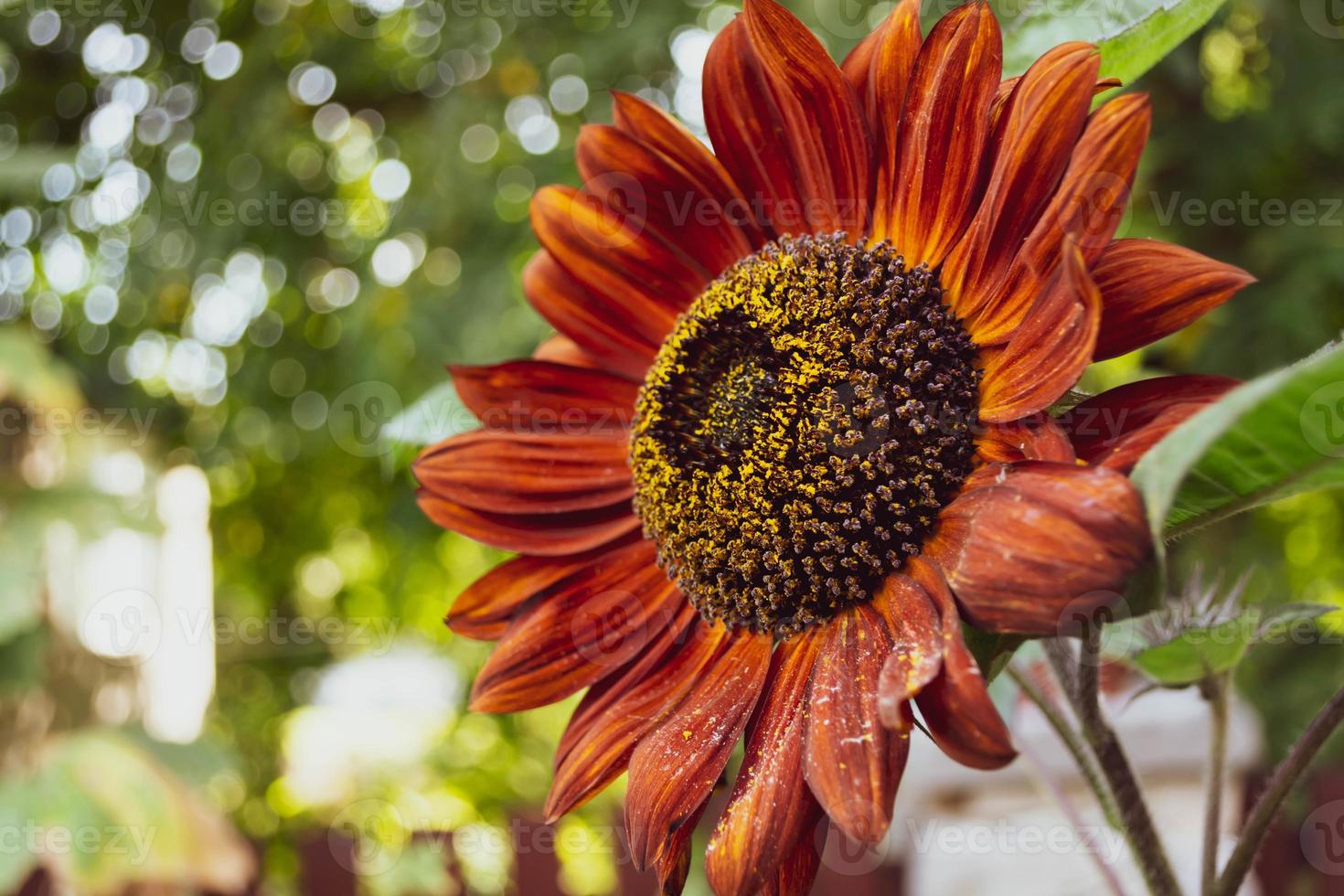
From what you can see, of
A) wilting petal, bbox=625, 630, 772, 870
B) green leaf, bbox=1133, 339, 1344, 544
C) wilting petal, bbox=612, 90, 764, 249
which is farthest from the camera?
wilting petal, bbox=612, 90, 764, 249

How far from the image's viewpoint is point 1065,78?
1.08 feet

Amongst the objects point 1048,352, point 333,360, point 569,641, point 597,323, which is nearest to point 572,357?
point 597,323

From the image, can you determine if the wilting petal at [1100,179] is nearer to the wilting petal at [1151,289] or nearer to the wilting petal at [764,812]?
the wilting petal at [1151,289]

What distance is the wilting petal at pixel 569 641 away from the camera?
1.42 ft

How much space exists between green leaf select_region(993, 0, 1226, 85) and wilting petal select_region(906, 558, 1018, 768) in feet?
0.87

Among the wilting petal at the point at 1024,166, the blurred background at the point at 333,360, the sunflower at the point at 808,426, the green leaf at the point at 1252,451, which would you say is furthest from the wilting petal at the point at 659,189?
the blurred background at the point at 333,360

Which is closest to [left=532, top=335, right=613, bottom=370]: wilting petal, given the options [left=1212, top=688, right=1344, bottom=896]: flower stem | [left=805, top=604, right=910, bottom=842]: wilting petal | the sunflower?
the sunflower

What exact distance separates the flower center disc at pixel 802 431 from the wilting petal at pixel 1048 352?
0.08 ft

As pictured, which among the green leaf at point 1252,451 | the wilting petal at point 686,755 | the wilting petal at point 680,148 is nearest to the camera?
the green leaf at point 1252,451

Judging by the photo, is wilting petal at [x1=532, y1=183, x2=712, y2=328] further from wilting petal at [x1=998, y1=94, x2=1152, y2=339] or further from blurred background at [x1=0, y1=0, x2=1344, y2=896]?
blurred background at [x1=0, y1=0, x2=1344, y2=896]

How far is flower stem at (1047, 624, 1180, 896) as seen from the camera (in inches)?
15.4

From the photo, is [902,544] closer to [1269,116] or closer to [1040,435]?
[1040,435]

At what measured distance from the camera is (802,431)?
409 mm

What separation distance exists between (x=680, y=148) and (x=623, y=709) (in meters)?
0.23
